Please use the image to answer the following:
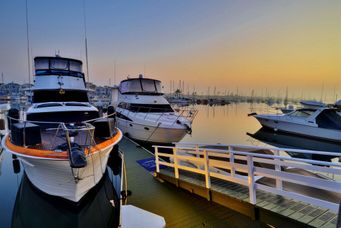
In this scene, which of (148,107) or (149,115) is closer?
(149,115)

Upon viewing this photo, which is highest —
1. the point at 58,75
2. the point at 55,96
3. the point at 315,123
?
the point at 58,75

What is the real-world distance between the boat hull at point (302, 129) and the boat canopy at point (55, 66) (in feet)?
57.2

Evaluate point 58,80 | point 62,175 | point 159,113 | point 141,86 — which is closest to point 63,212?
point 62,175

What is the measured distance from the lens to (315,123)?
1491 cm

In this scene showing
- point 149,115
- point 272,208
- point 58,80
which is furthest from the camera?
point 149,115

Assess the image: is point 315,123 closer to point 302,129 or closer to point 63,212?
point 302,129

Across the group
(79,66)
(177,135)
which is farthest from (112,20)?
(177,135)

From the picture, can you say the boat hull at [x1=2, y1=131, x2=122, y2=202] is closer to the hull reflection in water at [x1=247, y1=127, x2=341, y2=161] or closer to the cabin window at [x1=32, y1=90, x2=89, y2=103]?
the cabin window at [x1=32, y1=90, x2=89, y2=103]

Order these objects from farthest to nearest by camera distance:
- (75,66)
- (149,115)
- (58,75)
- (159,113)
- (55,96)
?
(159,113) → (149,115) → (75,66) → (58,75) → (55,96)

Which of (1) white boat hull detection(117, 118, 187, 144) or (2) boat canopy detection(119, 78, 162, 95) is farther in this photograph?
(2) boat canopy detection(119, 78, 162, 95)

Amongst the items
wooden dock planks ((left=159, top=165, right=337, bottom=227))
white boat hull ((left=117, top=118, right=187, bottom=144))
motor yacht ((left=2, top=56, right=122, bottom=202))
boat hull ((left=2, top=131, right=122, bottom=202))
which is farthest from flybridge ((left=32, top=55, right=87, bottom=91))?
wooden dock planks ((left=159, top=165, right=337, bottom=227))

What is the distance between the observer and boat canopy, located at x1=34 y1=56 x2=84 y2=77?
8.80 m

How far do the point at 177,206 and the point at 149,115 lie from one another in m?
7.47

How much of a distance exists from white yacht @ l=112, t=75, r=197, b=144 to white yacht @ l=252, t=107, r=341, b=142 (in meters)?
10.7
